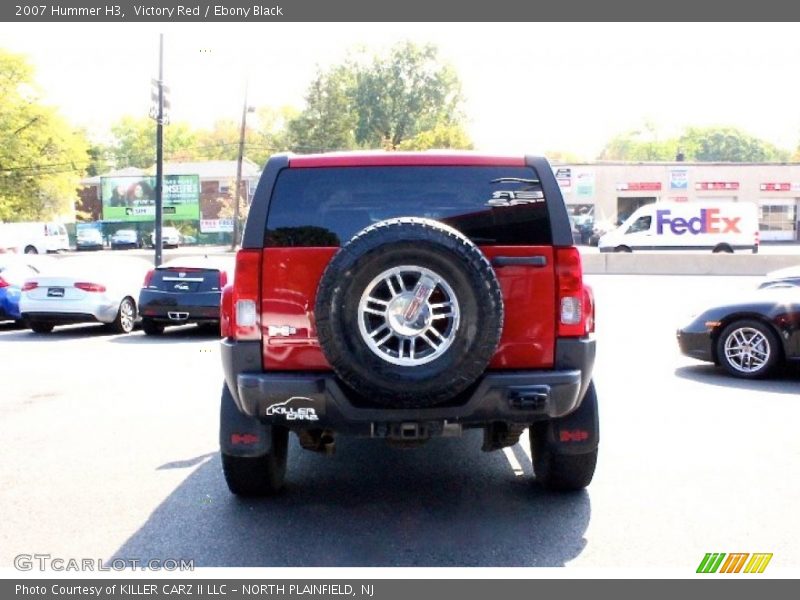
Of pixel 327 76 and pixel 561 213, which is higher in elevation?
Answer: pixel 327 76

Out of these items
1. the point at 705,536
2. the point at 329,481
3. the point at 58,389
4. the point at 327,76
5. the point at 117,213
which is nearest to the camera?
the point at 705,536

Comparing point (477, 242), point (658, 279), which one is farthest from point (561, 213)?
point (658, 279)

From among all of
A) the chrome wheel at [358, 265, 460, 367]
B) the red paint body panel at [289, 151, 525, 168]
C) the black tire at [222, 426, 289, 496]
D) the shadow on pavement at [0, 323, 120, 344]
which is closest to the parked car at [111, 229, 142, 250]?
the shadow on pavement at [0, 323, 120, 344]

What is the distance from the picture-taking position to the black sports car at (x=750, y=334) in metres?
9.42

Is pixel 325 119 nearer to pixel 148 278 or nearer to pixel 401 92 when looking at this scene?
pixel 401 92

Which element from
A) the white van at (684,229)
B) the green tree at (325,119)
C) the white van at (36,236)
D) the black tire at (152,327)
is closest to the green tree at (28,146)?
the white van at (36,236)

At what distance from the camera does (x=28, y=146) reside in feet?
172

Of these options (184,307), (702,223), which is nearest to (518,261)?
(184,307)

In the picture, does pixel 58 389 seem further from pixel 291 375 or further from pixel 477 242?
pixel 477 242

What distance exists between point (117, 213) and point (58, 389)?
59564 millimetres

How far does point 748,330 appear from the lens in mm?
9695

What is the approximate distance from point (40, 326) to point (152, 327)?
7.45 feet

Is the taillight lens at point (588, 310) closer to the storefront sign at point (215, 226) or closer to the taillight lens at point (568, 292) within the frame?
the taillight lens at point (568, 292)

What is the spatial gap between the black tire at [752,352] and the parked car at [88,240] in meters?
56.6
